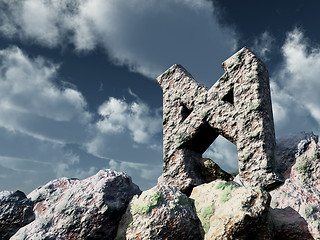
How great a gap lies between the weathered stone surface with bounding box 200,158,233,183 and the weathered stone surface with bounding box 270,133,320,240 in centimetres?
114

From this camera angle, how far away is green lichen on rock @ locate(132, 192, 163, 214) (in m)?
3.87

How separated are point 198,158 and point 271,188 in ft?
6.08

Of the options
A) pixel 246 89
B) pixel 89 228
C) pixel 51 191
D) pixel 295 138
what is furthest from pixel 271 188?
pixel 51 191

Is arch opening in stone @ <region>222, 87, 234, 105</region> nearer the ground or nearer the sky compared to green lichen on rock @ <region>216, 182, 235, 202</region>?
nearer the sky

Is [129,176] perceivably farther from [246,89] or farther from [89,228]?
[246,89]

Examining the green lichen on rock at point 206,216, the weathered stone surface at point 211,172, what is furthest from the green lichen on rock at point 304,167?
the green lichen on rock at point 206,216

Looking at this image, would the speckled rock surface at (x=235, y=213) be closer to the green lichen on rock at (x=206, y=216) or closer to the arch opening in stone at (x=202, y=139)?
the green lichen on rock at (x=206, y=216)

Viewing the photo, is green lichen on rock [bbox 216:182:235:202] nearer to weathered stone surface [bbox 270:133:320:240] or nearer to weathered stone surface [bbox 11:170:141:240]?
weathered stone surface [bbox 270:133:320:240]

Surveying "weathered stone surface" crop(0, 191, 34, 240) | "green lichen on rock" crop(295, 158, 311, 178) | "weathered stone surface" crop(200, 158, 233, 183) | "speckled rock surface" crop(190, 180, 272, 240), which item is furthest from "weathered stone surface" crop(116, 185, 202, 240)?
"green lichen on rock" crop(295, 158, 311, 178)

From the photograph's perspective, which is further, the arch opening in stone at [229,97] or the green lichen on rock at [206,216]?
the arch opening in stone at [229,97]

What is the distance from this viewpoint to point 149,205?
3891mm

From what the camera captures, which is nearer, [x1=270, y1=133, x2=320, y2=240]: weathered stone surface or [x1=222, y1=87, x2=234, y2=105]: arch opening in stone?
[x1=270, y1=133, x2=320, y2=240]: weathered stone surface

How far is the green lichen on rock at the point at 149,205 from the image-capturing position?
12.7 feet

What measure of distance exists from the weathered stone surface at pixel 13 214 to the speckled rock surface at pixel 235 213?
2744 mm
